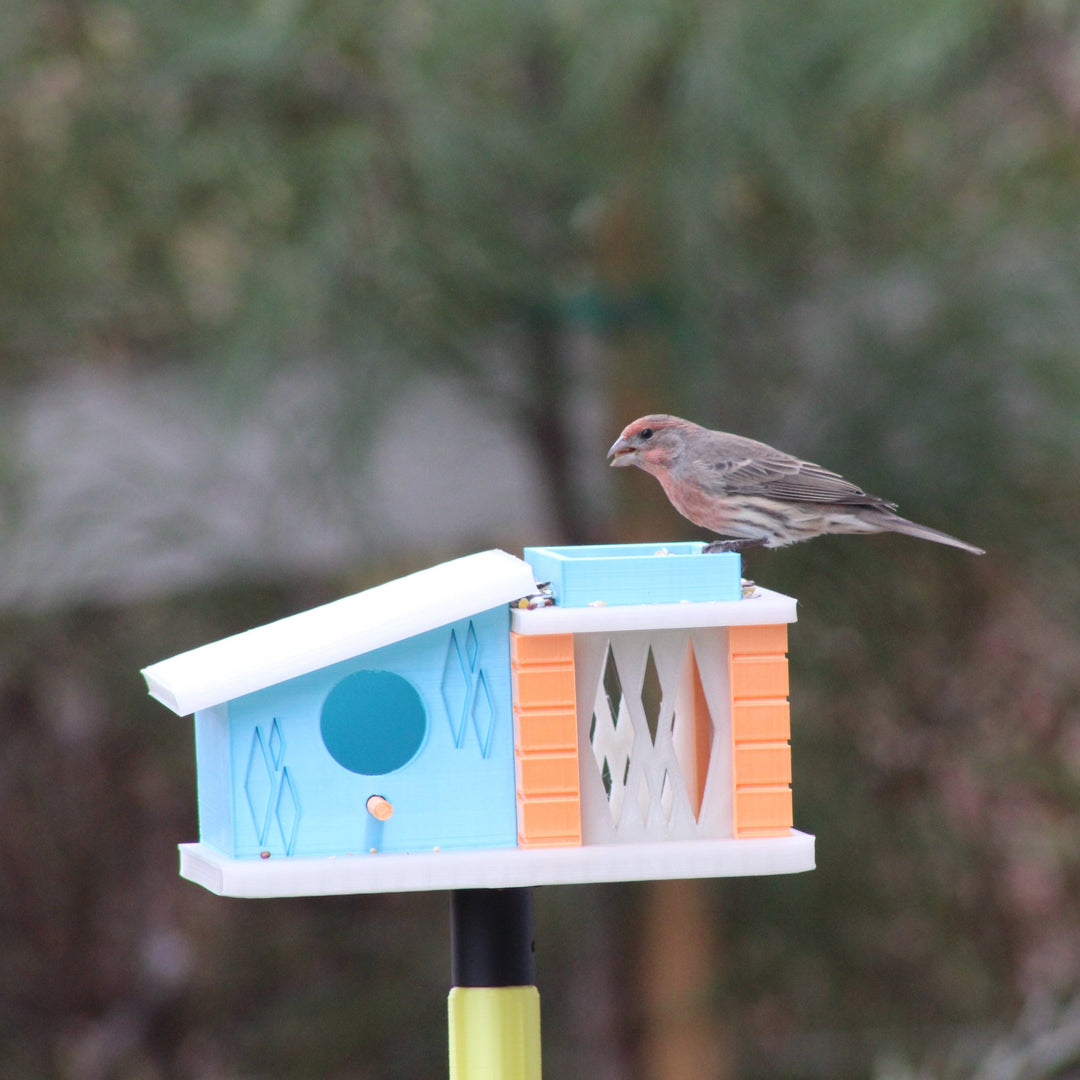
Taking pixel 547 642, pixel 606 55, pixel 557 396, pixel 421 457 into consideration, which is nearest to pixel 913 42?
pixel 606 55

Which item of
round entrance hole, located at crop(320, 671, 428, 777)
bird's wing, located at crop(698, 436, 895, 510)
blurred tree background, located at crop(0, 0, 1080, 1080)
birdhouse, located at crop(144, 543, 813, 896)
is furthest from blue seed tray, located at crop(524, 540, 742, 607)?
blurred tree background, located at crop(0, 0, 1080, 1080)

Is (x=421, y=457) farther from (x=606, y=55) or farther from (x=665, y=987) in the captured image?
(x=665, y=987)

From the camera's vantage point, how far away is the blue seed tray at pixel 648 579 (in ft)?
6.28

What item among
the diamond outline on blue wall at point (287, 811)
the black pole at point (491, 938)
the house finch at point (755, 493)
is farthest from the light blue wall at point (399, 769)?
the house finch at point (755, 493)

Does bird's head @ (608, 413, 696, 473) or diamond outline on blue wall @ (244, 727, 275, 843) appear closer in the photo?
diamond outline on blue wall @ (244, 727, 275, 843)

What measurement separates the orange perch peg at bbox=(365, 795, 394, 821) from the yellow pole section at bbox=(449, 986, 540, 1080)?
0.86 ft

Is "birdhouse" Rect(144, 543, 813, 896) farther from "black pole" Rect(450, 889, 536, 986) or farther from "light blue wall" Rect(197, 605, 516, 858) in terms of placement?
"black pole" Rect(450, 889, 536, 986)

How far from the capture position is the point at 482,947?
77.9 inches

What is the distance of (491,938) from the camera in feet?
6.50

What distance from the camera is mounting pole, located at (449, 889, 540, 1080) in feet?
6.44

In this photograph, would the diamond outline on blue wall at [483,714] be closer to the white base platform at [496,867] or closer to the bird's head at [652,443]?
the white base platform at [496,867]

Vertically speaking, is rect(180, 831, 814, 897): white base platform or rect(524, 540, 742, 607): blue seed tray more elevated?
rect(524, 540, 742, 607): blue seed tray

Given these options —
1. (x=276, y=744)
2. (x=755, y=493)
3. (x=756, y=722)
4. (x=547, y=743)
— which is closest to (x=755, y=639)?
(x=756, y=722)

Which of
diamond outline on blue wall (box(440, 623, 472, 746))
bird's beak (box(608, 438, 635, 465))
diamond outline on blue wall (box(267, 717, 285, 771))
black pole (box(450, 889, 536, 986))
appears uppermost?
bird's beak (box(608, 438, 635, 465))
